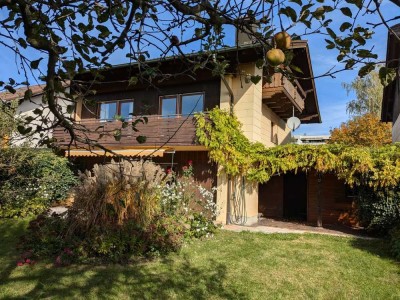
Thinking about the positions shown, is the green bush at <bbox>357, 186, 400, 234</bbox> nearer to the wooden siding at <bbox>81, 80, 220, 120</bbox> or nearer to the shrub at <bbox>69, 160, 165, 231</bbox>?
the wooden siding at <bbox>81, 80, 220, 120</bbox>

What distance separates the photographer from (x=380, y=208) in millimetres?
13344

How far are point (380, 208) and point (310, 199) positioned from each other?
5.29 metres

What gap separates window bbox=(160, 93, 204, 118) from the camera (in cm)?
1796

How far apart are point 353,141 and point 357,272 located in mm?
31413

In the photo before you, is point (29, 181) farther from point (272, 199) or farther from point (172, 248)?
point (272, 199)

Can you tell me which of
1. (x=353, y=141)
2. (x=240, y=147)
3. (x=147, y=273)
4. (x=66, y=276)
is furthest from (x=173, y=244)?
(x=353, y=141)

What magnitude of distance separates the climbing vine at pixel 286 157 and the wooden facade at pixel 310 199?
200cm

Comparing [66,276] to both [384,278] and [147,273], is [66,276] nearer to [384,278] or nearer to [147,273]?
[147,273]

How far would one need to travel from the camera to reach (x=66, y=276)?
7.76 m

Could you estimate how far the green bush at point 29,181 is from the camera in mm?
14727

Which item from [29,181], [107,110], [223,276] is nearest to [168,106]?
[107,110]

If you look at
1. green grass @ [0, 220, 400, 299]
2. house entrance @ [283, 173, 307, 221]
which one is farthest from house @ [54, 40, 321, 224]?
green grass @ [0, 220, 400, 299]

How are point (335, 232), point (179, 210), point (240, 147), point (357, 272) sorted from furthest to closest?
point (240, 147)
point (335, 232)
point (179, 210)
point (357, 272)

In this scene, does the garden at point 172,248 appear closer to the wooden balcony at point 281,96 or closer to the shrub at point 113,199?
the shrub at point 113,199
